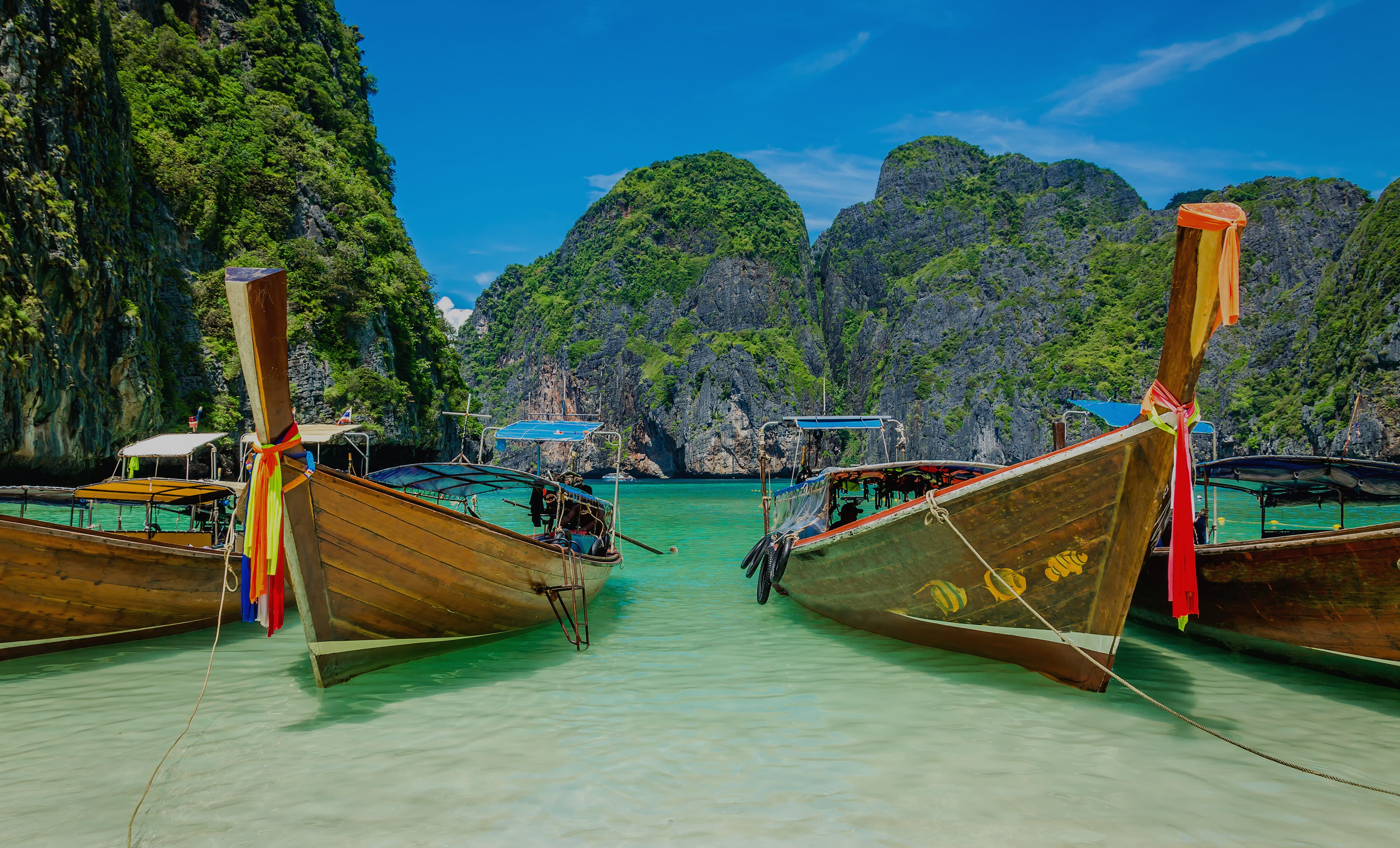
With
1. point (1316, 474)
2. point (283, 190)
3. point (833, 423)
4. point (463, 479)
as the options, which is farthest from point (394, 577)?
point (283, 190)

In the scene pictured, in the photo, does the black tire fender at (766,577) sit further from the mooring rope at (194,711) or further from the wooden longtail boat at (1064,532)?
the mooring rope at (194,711)

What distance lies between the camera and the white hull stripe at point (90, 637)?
222 inches

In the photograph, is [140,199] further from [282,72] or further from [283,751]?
[283,751]

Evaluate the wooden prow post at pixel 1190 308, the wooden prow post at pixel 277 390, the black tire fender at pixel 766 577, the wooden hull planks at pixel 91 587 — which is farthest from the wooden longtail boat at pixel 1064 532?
the wooden hull planks at pixel 91 587

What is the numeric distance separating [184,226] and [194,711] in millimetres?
28901

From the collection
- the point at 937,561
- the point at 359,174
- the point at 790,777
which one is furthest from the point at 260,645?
the point at 359,174

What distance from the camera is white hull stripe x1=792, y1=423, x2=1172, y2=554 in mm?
4305

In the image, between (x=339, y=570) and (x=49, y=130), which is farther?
(x=49, y=130)

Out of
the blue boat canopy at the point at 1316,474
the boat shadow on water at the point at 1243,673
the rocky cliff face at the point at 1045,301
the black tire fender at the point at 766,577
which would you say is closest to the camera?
the boat shadow on water at the point at 1243,673

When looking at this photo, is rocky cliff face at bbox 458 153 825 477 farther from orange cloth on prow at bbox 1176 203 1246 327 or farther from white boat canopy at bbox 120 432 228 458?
orange cloth on prow at bbox 1176 203 1246 327

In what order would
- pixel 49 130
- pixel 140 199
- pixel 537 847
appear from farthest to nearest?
1. pixel 140 199
2. pixel 49 130
3. pixel 537 847

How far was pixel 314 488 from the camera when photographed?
459 cm

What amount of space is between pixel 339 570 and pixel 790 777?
10.7 ft

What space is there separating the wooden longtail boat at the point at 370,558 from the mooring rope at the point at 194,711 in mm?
476
